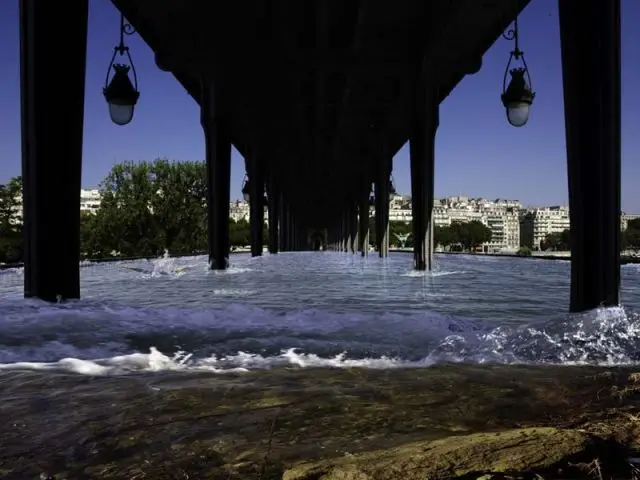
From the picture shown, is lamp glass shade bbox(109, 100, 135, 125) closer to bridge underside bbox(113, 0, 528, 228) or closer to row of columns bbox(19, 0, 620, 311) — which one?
row of columns bbox(19, 0, 620, 311)

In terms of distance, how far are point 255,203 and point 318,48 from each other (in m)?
21.1

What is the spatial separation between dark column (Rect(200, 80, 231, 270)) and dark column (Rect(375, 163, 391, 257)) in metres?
16.5

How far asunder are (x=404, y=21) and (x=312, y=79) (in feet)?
22.6

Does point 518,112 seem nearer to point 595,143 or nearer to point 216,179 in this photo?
point 595,143

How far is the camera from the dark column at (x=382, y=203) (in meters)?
39.0

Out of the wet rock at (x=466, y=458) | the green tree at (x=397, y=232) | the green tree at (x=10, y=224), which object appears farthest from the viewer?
the green tree at (x=397, y=232)

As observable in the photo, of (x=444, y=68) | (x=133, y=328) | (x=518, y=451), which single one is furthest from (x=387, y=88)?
(x=518, y=451)

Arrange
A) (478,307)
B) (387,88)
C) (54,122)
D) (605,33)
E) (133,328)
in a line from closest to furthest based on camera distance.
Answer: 1. (133,328)
2. (605,33)
3. (54,122)
4. (478,307)
5. (387,88)

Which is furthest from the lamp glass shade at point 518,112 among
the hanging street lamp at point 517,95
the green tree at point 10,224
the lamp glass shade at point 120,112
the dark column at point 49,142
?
the green tree at point 10,224

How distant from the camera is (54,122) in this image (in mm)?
8422

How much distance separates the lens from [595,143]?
7.24 m

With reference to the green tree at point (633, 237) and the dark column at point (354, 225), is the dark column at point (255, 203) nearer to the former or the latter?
the dark column at point (354, 225)

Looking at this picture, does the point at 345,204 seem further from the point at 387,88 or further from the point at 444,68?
the point at 444,68

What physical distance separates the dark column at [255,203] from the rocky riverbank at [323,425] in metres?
34.5
